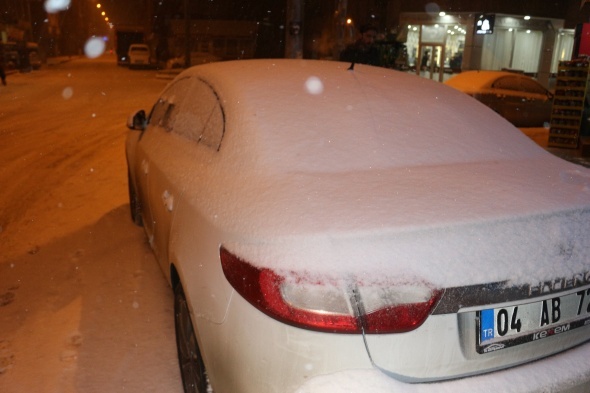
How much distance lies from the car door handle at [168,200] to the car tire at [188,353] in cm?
42

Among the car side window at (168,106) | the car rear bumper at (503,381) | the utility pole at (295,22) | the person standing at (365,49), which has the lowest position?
the car rear bumper at (503,381)

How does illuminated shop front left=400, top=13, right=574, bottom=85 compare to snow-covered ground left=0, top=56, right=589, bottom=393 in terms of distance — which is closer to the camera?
snow-covered ground left=0, top=56, right=589, bottom=393

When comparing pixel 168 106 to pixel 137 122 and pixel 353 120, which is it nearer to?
pixel 137 122

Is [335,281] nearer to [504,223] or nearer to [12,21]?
[504,223]

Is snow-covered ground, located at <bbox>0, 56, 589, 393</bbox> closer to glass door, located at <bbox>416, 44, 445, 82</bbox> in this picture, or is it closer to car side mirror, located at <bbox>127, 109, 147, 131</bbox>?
car side mirror, located at <bbox>127, 109, 147, 131</bbox>

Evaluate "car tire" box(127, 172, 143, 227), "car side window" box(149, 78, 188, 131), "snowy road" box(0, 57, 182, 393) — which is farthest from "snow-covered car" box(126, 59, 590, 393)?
"car tire" box(127, 172, 143, 227)

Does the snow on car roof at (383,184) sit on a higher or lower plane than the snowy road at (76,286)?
higher

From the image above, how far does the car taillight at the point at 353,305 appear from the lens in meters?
1.55

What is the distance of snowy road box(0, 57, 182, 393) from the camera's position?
9.18ft

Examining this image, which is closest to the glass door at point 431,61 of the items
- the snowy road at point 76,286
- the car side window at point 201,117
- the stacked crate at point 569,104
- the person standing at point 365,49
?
the stacked crate at point 569,104

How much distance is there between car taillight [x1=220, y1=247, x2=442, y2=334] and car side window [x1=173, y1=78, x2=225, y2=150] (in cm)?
113

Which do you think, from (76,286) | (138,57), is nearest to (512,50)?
(76,286)

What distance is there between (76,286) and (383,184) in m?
2.68

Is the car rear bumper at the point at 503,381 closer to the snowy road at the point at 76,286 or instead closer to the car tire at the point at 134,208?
the snowy road at the point at 76,286
